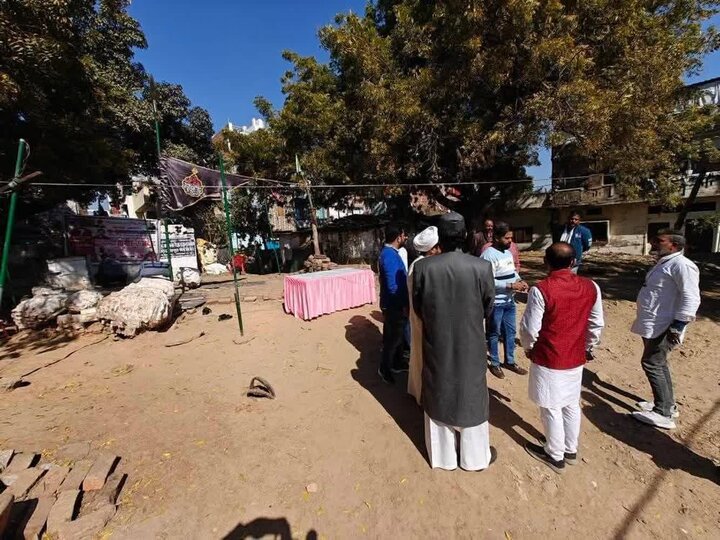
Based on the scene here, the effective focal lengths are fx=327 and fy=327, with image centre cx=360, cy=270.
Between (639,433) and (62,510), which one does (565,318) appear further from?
(62,510)

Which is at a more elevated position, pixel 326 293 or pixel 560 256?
pixel 560 256

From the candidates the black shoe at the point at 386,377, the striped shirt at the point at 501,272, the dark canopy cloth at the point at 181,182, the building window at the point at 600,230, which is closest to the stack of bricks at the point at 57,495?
the black shoe at the point at 386,377

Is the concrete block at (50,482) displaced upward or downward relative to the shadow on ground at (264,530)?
upward

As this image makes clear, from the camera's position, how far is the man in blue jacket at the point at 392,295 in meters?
3.81

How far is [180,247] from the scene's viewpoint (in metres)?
11.2

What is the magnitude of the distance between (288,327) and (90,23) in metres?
9.74

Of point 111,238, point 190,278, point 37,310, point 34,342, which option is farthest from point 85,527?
point 111,238

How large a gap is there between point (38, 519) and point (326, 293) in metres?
4.94

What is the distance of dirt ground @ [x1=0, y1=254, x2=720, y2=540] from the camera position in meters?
2.23

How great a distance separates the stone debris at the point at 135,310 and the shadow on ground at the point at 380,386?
352 centimetres

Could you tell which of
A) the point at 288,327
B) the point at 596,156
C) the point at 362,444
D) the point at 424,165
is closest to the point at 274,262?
the point at 424,165

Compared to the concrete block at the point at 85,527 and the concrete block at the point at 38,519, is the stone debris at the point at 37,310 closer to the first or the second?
the concrete block at the point at 38,519

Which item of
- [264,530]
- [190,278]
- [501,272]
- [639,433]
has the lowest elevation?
Result: [639,433]

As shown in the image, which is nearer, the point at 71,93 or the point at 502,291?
the point at 502,291
